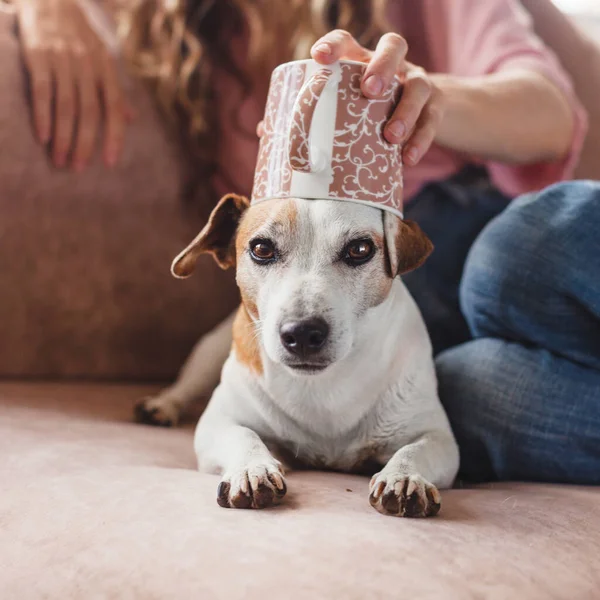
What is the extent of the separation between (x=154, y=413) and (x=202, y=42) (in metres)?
0.92

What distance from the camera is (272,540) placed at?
72 cm

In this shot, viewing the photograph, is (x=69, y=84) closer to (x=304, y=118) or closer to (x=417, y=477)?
(x=304, y=118)

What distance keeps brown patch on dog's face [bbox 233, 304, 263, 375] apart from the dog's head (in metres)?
0.03

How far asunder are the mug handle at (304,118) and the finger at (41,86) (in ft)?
2.73

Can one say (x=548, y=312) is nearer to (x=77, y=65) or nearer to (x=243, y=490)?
(x=243, y=490)

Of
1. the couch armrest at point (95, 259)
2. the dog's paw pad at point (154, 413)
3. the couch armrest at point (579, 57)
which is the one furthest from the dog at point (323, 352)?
the couch armrest at point (579, 57)

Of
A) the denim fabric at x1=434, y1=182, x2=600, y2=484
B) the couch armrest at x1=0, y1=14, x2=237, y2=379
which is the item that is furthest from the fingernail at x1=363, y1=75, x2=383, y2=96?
the couch armrest at x1=0, y1=14, x2=237, y2=379

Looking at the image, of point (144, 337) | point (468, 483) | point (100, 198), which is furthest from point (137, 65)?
point (468, 483)

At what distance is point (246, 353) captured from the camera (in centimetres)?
111

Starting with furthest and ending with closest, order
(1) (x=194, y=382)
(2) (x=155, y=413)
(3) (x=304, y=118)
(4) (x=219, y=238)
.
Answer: (1) (x=194, y=382) < (2) (x=155, y=413) < (4) (x=219, y=238) < (3) (x=304, y=118)

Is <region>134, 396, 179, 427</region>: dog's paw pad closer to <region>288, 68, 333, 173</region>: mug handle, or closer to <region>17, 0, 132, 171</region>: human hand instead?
<region>17, 0, 132, 171</region>: human hand

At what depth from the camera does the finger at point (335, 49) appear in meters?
0.96

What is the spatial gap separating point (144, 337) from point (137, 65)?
0.63 m

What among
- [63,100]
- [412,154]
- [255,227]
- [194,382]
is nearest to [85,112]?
[63,100]
